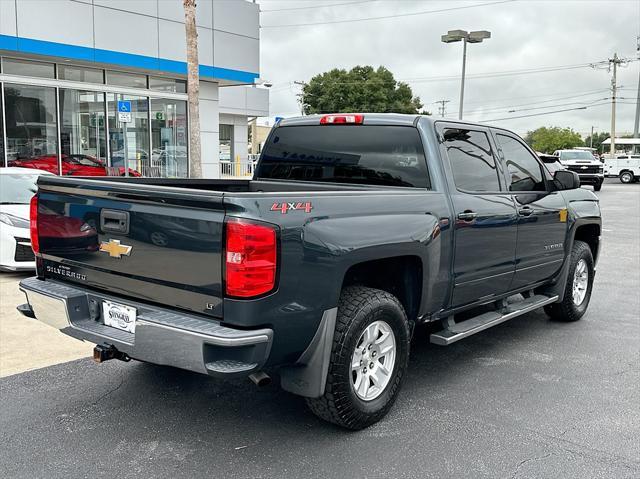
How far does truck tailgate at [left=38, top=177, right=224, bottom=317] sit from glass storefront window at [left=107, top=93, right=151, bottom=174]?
1433 centimetres

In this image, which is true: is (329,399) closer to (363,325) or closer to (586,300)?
(363,325)

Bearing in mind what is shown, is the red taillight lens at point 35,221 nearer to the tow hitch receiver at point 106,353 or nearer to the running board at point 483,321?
the tow hitch receiver at point 106,353

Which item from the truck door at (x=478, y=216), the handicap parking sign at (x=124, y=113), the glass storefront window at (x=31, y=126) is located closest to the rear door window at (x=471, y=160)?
the truck door at (x=478, y=216)

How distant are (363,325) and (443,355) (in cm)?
194

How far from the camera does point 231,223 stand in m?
3.09

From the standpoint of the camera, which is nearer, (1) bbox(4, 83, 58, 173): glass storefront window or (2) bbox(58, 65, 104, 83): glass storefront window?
(1) bbox(4, 83, 58, 173): glass storefront window

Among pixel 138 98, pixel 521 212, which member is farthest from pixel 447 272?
pixel 138 98

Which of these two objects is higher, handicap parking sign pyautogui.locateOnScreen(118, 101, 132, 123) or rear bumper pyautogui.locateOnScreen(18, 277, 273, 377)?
handicap parking sign pyautogui.locateOnScreen(118, 101, 132, 123)

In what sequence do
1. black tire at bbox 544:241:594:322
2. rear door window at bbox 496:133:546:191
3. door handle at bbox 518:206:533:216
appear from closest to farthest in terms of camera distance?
door handle at bbox 518:206:533:216
rear door window at bbox 496:133:546:191
black tire at bbox 544:241:594:322

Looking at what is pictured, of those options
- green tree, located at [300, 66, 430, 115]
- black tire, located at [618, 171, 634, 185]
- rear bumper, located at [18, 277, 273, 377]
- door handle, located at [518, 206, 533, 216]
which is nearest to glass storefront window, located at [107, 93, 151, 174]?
door handle, located at [518, 206, 533, 216]

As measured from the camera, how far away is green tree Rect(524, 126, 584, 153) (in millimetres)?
107512

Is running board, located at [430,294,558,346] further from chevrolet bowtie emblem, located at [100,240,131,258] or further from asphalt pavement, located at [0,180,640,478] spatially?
chevrolet bowtie emblem, located at [100,240,131,258]

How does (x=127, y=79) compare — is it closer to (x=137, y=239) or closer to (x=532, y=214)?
(x=532, y=214)

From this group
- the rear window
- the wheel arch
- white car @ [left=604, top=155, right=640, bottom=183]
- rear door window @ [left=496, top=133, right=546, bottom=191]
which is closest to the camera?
the wheel arch
